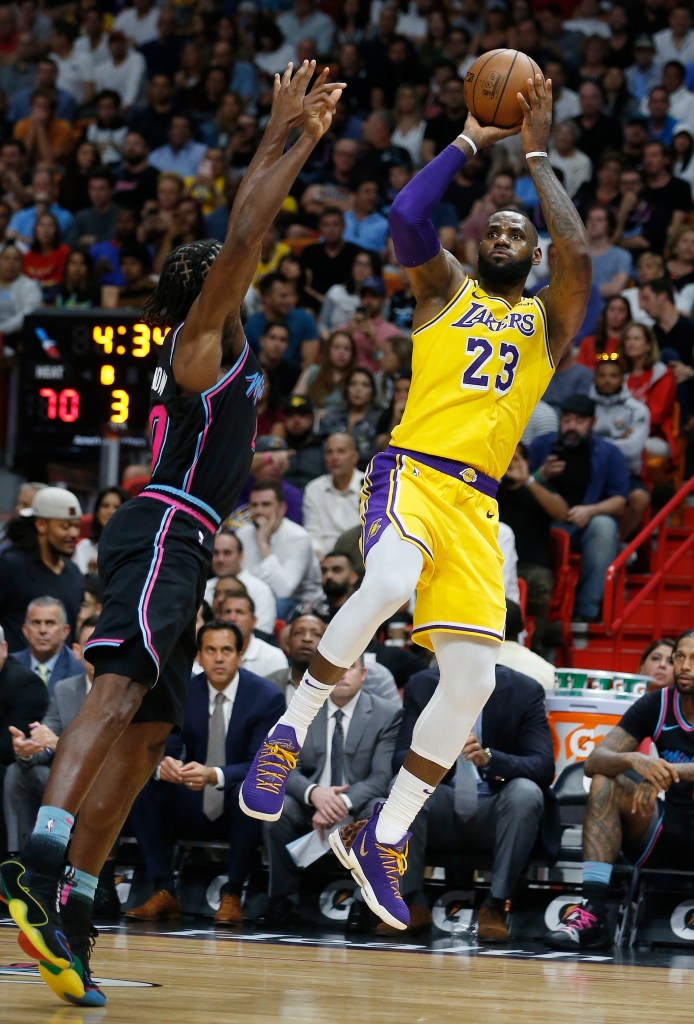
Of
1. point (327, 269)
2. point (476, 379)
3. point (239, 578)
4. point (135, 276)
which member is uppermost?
point (327, 269)

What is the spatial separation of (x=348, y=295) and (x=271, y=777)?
8.84m

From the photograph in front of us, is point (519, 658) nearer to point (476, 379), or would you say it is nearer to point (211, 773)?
point (211, 773)

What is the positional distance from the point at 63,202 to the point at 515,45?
16.3 feet

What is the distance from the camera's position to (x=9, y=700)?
838cm

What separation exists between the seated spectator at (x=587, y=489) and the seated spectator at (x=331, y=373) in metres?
1.86

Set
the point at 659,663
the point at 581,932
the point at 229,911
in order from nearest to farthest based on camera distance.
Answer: the point at 581,932 → the point at 229,911 → the point at 659,663

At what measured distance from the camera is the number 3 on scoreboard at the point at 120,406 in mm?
11227

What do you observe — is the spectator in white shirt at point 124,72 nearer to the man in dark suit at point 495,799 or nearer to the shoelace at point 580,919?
the man in dark suit at point 495,799

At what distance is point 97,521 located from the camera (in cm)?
1054

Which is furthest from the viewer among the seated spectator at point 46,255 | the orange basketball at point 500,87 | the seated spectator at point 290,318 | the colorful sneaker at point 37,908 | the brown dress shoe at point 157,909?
the seated spectator at point 46,255

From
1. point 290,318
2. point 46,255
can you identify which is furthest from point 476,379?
point 46,255

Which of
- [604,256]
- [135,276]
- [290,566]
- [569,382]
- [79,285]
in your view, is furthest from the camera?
[135,276]

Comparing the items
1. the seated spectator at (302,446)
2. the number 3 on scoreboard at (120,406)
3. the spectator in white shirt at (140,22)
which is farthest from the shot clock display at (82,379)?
the spectator in white shirt at (140,22)

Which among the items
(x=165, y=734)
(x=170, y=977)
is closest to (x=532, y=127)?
(x=165, y=734)
